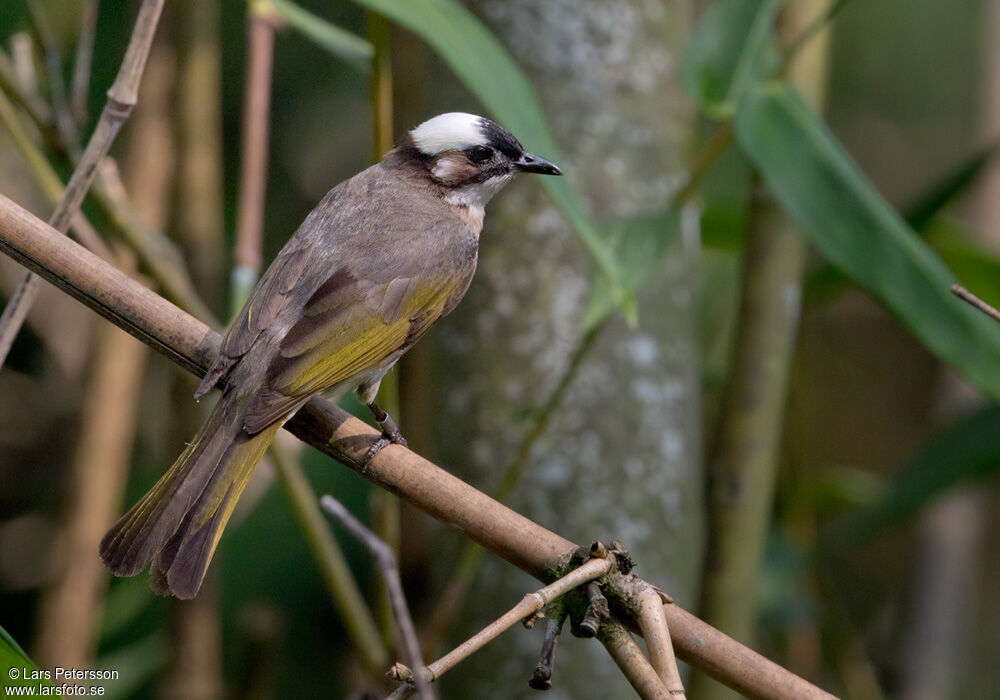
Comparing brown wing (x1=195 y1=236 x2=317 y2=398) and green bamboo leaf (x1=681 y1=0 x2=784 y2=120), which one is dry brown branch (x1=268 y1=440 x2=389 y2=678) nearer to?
brown wing (x1=195 y1=236 x2=317 y2=398)

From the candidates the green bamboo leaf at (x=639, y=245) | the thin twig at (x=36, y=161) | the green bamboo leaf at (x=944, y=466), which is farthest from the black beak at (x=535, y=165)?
the green bamboo leaf at (x=944, y=466)

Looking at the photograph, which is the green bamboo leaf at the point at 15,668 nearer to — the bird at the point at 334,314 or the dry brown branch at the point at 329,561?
the bird at the point at 334,314

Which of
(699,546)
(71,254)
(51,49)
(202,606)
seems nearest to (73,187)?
(71,254)

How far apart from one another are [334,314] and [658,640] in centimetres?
98

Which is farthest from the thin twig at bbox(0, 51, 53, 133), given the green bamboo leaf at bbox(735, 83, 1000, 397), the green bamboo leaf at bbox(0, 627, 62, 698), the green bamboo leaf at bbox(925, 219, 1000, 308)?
the green bamboo leaf at bbox(925, 219, 1000, 308)

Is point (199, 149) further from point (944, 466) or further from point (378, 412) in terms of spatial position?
point (944, 466)

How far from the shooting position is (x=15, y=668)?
1198 mm

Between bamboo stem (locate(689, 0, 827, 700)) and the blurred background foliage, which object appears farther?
bamboo stem (locate(689, 0, 827, 700))

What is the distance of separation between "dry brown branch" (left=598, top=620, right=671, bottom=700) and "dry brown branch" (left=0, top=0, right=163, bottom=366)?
3.15 feet

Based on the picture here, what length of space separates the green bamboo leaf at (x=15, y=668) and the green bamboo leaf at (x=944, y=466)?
2606 millimetres

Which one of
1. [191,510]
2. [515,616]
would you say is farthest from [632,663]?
[191,510]

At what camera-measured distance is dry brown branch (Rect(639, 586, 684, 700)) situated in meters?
1.14

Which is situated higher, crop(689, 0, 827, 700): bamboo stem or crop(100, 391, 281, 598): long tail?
crop(689, 0, 827, 700): bamboo stem

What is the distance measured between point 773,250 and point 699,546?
770 mm
